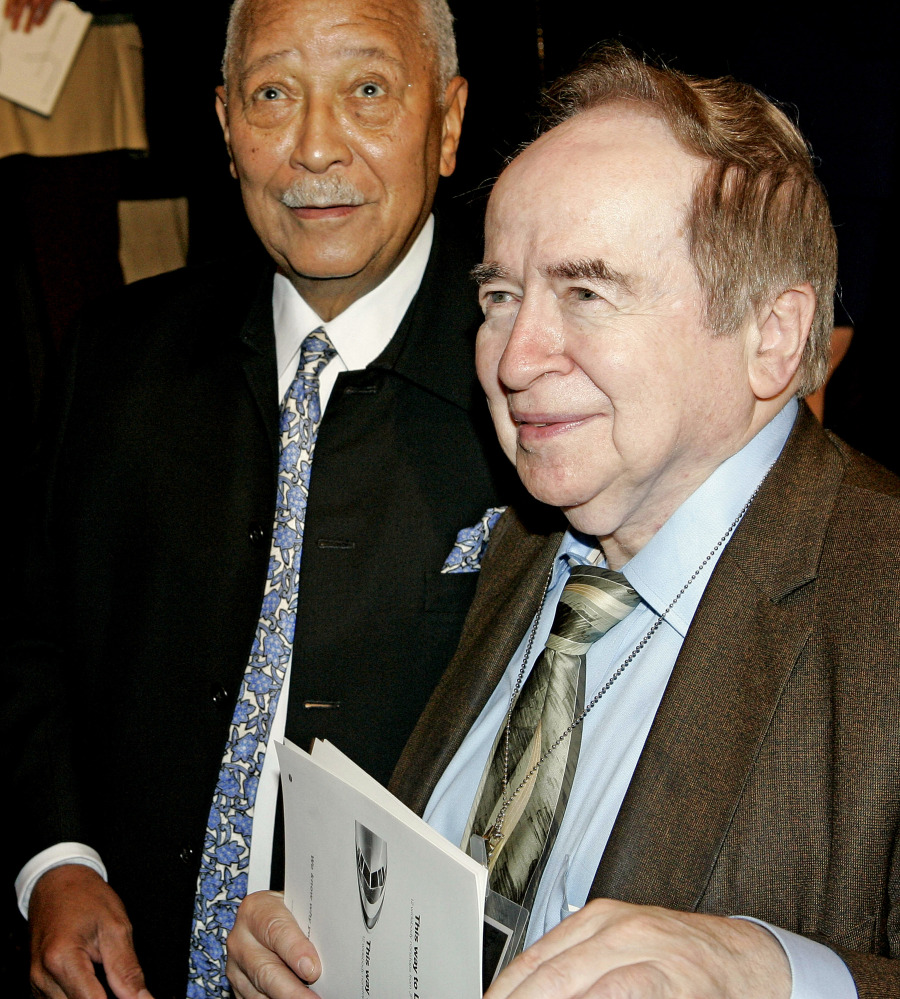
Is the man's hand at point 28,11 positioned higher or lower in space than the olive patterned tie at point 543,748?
higher

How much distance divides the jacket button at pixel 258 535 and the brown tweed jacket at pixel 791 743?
2.78 ft

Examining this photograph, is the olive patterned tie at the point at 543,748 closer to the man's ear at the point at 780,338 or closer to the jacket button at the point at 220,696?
the man's ear at the point at 780,338

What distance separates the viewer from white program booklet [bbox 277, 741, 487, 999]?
1081 millimetres

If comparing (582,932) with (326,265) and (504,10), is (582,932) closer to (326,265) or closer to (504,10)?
(326,265)

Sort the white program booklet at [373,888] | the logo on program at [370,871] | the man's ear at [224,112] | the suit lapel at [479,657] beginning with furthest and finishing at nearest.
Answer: the man's ear at [224,112]
the suit lapel at [479,657]
the logo on program at [370,871]
the white program booklet at [373,888]

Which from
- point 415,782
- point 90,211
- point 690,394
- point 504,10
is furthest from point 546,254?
point 90,211

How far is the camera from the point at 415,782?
61.6 inches

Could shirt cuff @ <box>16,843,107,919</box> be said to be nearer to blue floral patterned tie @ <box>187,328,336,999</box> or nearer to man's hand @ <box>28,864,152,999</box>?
man's hand @ <box>28,864,152,999</box>

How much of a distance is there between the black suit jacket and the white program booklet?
43cm

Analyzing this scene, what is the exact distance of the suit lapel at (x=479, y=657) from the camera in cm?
156

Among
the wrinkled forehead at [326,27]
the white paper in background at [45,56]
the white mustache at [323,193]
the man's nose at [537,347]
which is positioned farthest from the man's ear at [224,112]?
the white paper in background at [45,56]

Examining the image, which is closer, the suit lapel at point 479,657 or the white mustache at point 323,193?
the suit lapel at point 479,657

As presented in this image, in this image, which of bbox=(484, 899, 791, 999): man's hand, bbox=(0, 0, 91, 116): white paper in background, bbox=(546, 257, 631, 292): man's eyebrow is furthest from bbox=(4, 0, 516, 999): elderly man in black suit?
bbox=(0, 0, 91, 116): white paper in background

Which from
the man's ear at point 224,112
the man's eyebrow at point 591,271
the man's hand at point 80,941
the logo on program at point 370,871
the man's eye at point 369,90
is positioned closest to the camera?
the logo on program at point 370,871
